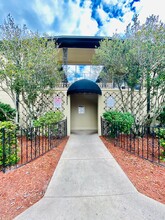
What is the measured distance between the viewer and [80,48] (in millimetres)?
11477

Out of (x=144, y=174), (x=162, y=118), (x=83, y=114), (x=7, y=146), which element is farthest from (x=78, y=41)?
(x=144, y=174)

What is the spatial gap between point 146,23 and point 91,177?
23.3ft

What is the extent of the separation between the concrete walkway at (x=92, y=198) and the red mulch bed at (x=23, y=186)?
0.18 m

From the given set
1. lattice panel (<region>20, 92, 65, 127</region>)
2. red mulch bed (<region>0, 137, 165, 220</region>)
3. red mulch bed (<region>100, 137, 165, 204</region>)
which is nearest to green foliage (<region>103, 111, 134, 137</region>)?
red mulch bed (<region>100, 137, 165, 204</region>)

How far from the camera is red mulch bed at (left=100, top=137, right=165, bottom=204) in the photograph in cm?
313

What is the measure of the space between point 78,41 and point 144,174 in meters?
9.81

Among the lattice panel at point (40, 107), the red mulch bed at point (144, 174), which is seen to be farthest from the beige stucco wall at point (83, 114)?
the red mulch bed at point (144, 174)

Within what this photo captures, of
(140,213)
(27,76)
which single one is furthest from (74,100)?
(140,213)

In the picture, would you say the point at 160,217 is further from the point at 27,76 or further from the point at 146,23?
the point at 146,23

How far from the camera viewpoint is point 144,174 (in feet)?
12.8

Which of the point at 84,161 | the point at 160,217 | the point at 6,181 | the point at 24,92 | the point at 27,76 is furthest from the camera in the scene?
the point at 24,92

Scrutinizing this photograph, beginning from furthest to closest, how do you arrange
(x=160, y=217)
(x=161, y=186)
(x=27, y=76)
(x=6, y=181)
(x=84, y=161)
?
(x=27, y=76), (x=84, y=161), (x=6, y=181), (x=161, y=186), (x=160, y=217)

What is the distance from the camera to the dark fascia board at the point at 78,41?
1039 cm

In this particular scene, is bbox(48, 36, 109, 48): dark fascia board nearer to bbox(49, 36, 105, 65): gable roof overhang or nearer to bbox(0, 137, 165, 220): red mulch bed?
bbox(49, 36, 105, 65): gable roof overhang
